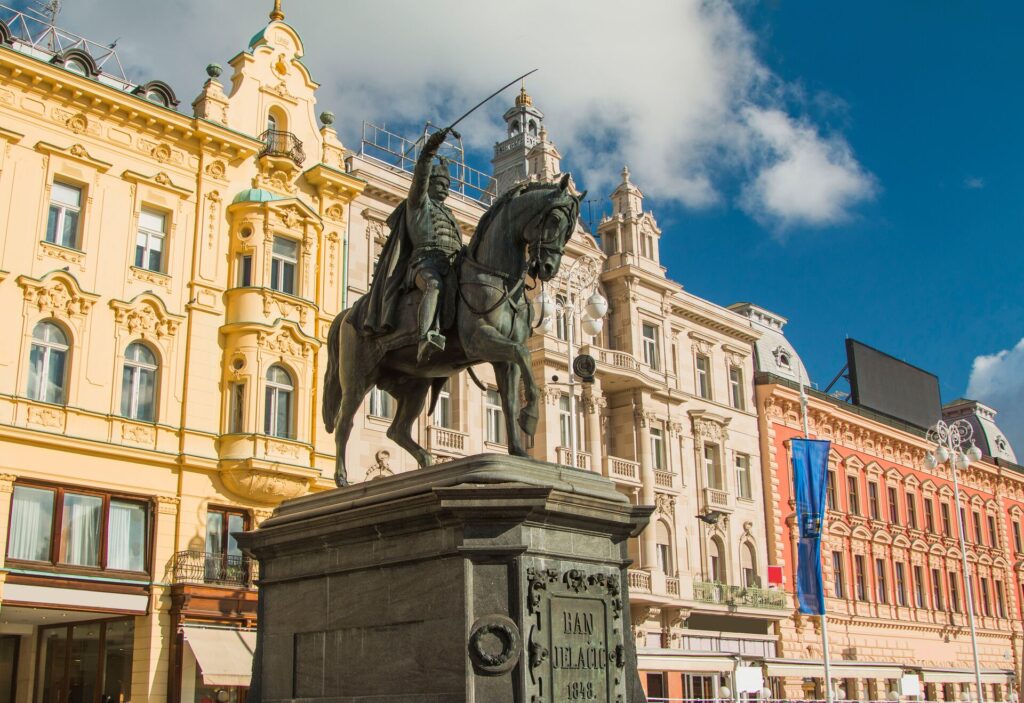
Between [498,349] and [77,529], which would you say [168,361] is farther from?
[498,349]

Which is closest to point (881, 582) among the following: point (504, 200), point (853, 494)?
point (853, 494)

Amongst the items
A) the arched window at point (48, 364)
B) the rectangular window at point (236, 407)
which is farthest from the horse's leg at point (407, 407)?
the rectangular window at point (236, 407)

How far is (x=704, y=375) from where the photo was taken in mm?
46281

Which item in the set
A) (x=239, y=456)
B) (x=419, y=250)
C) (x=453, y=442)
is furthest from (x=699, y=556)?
(x=419, y=250)

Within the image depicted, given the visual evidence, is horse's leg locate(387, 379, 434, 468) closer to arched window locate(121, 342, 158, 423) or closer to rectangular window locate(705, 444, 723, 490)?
arched window locate(121, 342, 158, 423)

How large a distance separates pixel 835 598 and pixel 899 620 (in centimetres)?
598

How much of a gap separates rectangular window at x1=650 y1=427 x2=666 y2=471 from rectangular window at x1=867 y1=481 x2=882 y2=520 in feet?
51.1

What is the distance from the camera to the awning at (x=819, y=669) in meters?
34.2

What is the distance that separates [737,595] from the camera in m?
42.2

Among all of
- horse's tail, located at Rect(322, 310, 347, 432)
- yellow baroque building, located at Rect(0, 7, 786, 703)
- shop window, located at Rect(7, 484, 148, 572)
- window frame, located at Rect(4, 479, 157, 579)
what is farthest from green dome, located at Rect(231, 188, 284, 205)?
horse's tail, located at Rect(322, 310, 347, 432)

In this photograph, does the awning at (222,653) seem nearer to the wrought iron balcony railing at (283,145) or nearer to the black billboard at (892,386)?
the wrought iron balcony railing at (283,145)

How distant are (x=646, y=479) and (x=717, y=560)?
6031 mm

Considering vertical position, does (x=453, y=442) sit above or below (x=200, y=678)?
above

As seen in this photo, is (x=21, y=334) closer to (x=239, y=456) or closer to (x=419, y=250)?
(x=239, y=456)
